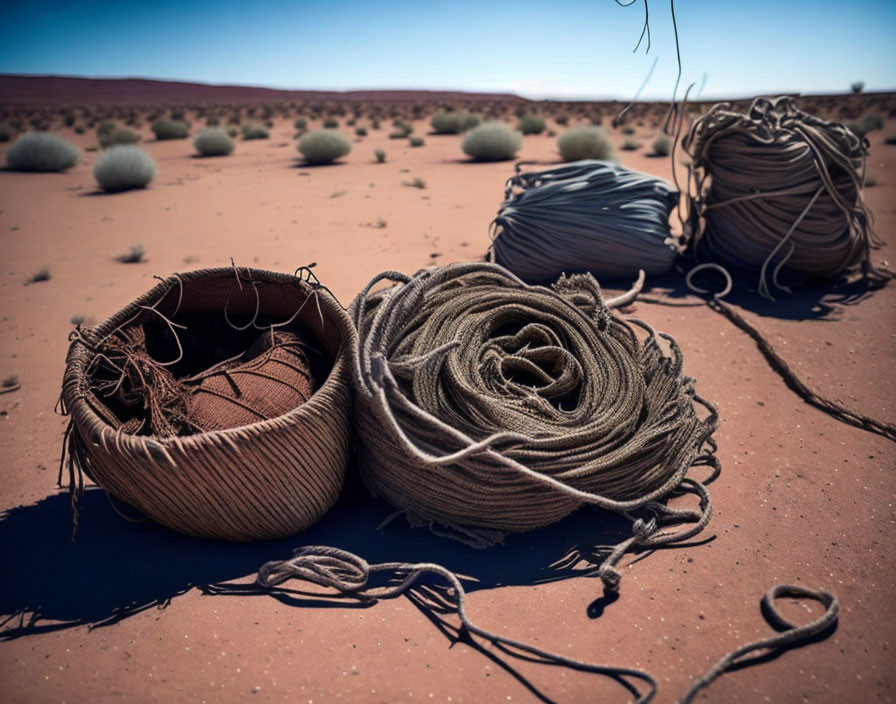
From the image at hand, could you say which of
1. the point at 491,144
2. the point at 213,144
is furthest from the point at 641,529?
the point at 213,144

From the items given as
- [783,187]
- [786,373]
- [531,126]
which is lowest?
[786,373]

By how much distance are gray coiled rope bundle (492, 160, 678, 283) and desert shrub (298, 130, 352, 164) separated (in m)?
8.23

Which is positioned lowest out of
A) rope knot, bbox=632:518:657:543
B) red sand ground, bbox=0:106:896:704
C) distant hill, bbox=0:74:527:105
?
red sand ground, bbox=0:106:896:704

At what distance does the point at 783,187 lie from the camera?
4039 mm

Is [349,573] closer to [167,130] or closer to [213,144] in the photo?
[213,144]

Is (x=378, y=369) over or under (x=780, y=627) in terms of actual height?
over

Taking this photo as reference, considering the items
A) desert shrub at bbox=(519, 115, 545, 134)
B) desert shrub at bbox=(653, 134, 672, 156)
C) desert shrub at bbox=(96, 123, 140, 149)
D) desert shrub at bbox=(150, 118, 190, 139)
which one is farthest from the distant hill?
desert shrub at bbox=(653, 134, 672, 156)

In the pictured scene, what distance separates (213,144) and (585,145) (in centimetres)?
802

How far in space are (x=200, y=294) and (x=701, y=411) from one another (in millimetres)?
2396

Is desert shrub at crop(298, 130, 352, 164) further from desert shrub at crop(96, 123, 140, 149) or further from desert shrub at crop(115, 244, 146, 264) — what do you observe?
desert shrub at crop(115, 244, 146, 264)

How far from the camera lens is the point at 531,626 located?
5.87 feet

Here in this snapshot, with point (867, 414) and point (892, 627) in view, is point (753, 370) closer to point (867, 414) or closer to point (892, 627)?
point (867, 414)

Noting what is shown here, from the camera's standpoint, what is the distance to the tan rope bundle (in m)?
2.06

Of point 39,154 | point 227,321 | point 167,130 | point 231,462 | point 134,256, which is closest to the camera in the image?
point 231,462
